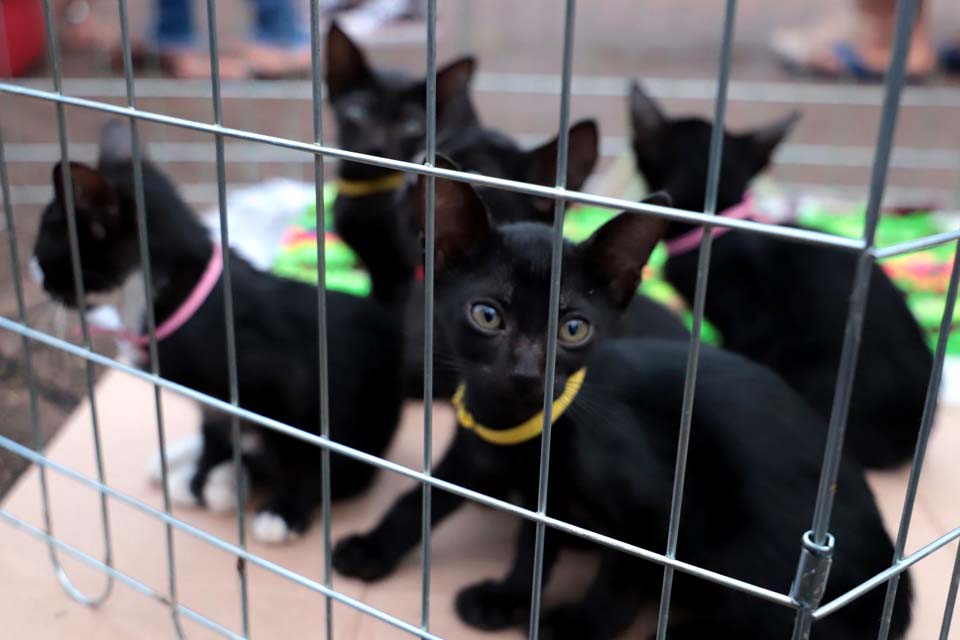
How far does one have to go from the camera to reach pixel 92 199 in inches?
47.4

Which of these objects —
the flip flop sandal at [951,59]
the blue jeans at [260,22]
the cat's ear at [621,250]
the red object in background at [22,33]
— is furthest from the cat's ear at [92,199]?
the flip flop sandal at [951,59]

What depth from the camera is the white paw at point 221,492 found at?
1397mm

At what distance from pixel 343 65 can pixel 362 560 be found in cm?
97

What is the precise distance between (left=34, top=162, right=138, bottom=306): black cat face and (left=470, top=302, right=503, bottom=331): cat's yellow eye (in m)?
0.54

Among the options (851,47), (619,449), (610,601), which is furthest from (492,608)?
(851,47)

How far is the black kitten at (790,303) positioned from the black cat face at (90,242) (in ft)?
2.87

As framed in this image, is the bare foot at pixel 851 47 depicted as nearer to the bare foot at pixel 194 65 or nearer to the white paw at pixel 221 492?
the bare foot at pixel 194 65

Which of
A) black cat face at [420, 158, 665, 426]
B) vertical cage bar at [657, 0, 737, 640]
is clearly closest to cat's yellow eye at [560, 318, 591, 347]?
black cat face at [420, 158, 665, 426]

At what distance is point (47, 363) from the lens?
65.6 inches

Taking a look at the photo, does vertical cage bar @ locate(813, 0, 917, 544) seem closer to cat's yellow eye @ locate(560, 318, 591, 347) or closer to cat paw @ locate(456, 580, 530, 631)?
cat's yellow eye @ locate(560, 318, 591, 347)

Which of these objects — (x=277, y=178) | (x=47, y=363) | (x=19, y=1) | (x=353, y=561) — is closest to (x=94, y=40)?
(x=19, y=1)

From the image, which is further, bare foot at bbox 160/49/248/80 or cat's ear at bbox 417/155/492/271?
bare foot at bbox 160/49/248/80

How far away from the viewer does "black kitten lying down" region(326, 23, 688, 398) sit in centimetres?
156

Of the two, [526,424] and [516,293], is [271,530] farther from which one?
[516,293]
